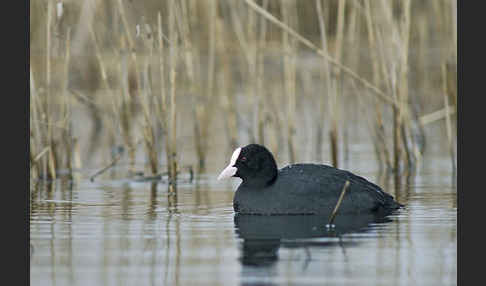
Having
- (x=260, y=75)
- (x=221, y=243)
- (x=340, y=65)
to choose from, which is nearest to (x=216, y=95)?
(x=260, y=75)

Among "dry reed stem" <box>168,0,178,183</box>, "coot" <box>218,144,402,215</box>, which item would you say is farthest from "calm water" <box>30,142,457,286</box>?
"dry reed stem" <box>168,0,178,183</box>

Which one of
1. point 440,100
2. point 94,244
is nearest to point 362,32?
point 440,100

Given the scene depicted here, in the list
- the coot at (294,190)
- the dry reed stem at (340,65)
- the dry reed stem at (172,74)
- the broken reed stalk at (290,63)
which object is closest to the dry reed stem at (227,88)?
the broken reed stalk at (290,63)

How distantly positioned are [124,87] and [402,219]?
389 cm

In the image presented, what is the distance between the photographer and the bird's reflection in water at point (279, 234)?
20.6 ft

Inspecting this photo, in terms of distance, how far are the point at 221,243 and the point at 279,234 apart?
512mm

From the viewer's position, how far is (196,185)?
34.6 feet

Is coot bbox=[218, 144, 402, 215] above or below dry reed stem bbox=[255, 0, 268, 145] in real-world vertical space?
below

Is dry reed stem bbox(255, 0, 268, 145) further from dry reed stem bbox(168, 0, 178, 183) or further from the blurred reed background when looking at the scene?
dry reed stem bbox(168, 0, 178, 183)

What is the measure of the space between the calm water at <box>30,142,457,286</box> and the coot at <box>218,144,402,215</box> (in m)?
0.18

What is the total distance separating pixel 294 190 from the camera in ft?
27.9

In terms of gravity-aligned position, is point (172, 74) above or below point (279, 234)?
above

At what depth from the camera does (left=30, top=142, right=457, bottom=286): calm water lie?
6016 mm

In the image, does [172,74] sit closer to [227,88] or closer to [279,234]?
[227,88]
